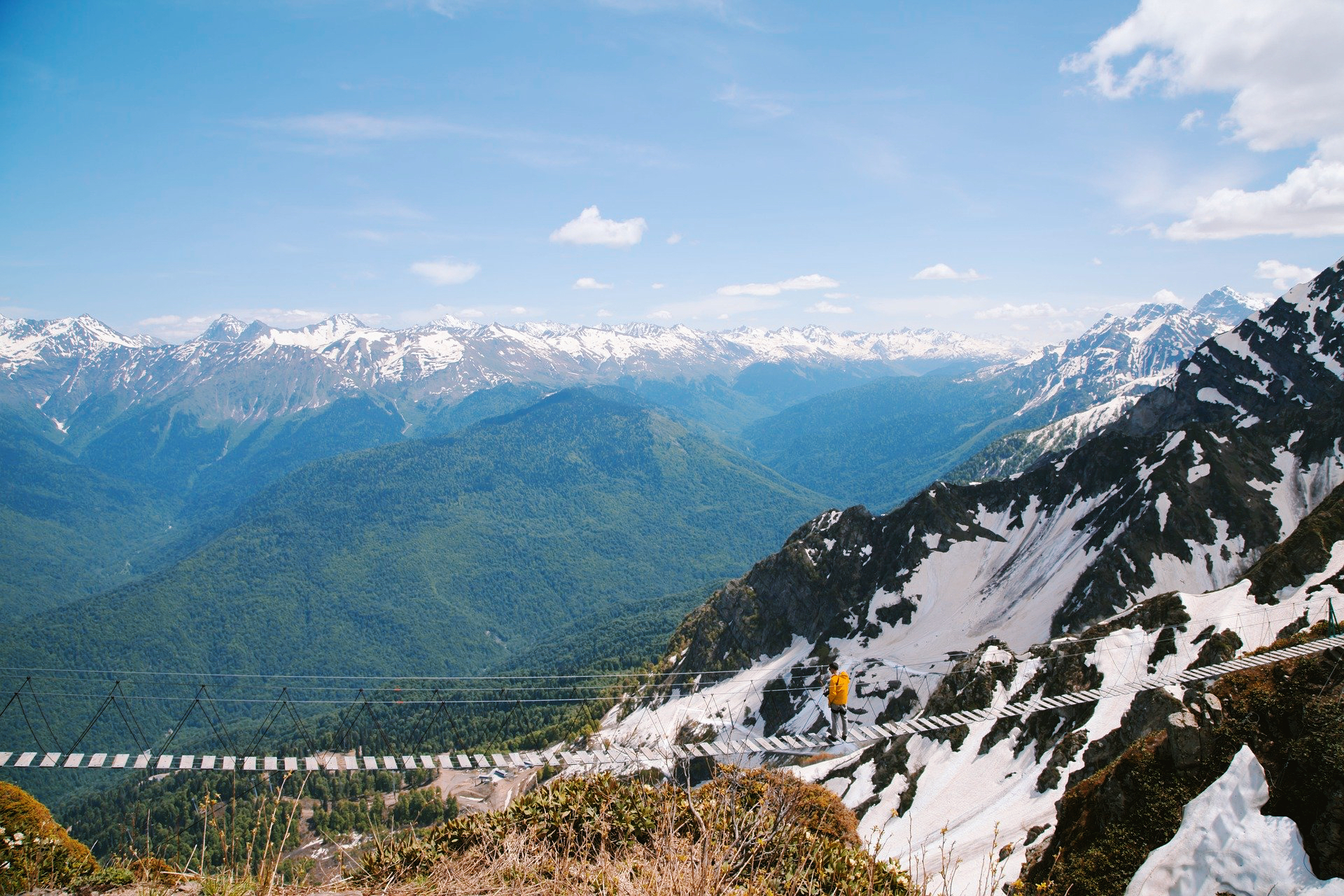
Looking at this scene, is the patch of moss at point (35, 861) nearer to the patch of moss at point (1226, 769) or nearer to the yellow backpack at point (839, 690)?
the patch of moss at point (1226, 769)

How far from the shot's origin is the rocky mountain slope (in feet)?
188

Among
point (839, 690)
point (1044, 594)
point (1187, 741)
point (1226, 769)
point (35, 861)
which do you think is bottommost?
point (1044, 594)

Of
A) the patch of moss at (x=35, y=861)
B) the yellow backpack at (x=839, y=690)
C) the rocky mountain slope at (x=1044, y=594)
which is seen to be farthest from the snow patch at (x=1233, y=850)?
the patch of moss at (x=35, y=861)

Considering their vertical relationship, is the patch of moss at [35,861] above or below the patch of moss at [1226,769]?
above

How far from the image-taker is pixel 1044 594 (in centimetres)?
10669

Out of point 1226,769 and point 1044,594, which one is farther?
point 1044,594

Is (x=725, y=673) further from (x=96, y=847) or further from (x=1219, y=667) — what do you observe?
(x=96, y=847)

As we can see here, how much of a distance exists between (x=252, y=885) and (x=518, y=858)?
5.48 meters

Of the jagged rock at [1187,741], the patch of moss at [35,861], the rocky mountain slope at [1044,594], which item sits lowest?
the rocky mountain slope at [1044,594]

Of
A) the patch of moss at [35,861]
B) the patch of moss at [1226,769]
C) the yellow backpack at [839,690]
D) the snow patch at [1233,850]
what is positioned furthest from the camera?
the yellow backpack at [839,690]

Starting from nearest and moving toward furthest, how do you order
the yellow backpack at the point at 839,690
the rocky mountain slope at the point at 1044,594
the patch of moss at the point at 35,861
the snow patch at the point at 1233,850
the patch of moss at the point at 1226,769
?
the patch of moss at the point at 35,861
the snow patch at the point at 1233,850
the patch of moss at the point at 1226,769
the yellow backpack at the point at 839,690
the rocky mountain slope at the point at 1044,594

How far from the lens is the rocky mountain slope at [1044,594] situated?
57.2m

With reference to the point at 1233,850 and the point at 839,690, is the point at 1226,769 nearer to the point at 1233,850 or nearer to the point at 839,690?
the point at 1233,850

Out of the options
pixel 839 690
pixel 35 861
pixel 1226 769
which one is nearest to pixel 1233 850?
pixel 1226 769
